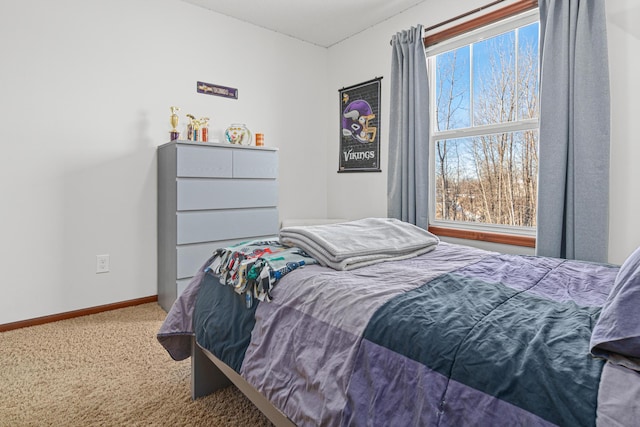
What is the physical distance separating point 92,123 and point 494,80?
2.93m

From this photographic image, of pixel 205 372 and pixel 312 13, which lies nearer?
pixel 205 372

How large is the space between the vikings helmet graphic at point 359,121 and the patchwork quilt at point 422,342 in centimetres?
229

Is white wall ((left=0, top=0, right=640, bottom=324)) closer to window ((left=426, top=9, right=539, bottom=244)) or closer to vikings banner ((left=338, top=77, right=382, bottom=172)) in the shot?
vikings banner ((left=338, top=77, right=382, bottom=172))

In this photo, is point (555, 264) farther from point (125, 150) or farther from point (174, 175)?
point (125, 150)

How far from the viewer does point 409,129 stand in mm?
2930

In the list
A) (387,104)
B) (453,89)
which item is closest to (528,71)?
(453,89)

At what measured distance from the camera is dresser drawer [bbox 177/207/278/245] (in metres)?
2.61

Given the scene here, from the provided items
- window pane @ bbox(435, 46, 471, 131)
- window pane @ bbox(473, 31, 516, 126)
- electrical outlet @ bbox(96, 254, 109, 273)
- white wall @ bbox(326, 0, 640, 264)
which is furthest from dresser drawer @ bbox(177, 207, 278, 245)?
window pane @ bbox(473, 31, 516, 126)

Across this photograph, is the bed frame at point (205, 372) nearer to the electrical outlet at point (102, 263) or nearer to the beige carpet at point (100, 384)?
the beige carpet at point (100, 384)

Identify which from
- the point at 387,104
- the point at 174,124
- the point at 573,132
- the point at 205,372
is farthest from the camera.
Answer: the point at 387,104

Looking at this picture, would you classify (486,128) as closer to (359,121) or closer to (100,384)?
(359,121)

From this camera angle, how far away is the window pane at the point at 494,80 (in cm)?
261

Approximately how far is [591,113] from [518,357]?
75.8 inches

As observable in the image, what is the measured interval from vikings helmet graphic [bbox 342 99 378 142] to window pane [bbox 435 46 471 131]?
64 cm
